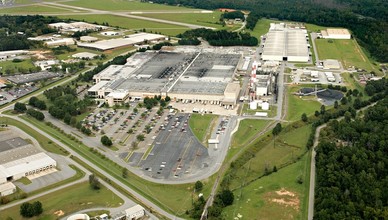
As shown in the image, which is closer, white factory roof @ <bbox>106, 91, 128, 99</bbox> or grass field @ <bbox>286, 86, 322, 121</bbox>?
grass field @ <bbox>286, 86, 322, 121</bbox>

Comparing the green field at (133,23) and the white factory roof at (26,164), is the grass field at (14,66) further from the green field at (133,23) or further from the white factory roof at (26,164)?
the white factory roof at (26,164)

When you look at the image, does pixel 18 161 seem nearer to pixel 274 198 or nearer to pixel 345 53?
pixel 274 198

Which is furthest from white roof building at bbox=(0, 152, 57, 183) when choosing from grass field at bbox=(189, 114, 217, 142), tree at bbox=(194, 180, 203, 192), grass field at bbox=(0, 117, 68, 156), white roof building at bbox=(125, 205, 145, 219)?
grass field at bbox=(189, 114, 217, 142)

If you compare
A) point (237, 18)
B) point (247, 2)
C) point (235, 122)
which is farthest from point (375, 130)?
point (247, 2)

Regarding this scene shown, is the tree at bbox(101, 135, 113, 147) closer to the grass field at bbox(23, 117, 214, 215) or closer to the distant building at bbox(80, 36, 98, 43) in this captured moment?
the grass field at bbox(23, 117, 214, 215)

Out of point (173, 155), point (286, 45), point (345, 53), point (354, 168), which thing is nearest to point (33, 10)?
point (286, 45)

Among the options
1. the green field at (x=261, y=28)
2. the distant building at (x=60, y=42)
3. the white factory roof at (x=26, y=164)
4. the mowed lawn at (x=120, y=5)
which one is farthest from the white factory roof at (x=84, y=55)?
the mowed lawn at (x=120, y=5)

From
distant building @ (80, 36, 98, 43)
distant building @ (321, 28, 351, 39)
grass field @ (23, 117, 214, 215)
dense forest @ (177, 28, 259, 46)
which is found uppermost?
distant building @ (321, 28, 351, 39)

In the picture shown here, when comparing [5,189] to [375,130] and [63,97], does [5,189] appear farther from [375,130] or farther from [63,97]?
[375,130]

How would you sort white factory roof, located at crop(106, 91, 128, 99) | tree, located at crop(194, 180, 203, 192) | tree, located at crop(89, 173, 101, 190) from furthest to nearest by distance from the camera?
white factory roof, located at crop(106, 91, 128, 99) → tree, located at crop(89, 173, 101, 190) → tree, located at crop(194, 180, 203, 192)
